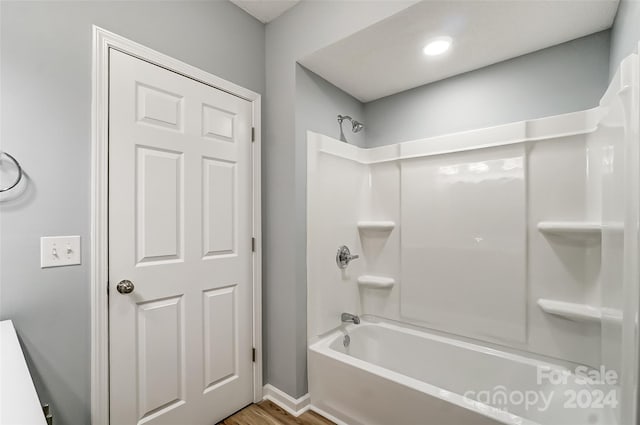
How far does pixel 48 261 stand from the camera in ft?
4.01

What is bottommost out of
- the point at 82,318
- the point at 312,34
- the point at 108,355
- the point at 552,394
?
the point at 552,394

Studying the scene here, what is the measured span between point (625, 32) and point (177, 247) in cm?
236

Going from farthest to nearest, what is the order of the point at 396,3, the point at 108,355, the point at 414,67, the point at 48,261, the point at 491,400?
the point at 414,67 → the point at 491,400 → the point at 396,3 → the point at 108,355 → the point at 48,261

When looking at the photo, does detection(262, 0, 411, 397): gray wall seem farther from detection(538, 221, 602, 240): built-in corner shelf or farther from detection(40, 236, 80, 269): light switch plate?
detection(538, 221, 602, 240): built-in corner shelf

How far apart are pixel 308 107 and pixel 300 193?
62 cm

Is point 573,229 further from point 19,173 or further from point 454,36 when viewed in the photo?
point 19,173

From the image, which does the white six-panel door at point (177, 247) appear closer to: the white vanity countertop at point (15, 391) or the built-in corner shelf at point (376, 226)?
the white vanity countertop at point (15, 391)

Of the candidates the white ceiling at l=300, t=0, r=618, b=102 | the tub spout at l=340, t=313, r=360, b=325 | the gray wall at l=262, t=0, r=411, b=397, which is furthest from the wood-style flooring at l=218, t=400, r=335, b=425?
the white ceiling at l=300, t=0, r=618, b=102

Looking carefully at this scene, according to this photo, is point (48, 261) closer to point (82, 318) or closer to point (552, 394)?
point (82, 318)

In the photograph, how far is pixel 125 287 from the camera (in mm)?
1406

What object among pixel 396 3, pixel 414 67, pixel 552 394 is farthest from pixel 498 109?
pixel 552 394

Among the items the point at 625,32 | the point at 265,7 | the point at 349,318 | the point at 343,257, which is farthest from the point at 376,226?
the point at 265,7

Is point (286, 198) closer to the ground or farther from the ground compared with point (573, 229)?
farther from the ground

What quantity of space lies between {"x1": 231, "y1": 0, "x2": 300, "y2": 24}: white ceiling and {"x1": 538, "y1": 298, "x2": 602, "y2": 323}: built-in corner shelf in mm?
2445
